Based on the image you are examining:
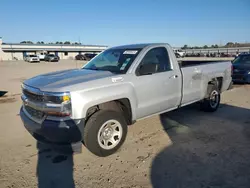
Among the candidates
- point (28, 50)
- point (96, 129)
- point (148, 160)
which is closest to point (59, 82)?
point (96, 129)

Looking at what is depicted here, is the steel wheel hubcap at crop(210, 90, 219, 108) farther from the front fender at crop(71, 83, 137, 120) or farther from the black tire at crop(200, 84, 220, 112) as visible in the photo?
the front fender at crop(71, 83, 137, 120)

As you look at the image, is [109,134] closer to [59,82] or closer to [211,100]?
[59,82]

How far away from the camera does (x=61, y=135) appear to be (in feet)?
10.4

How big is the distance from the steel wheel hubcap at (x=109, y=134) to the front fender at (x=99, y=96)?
39 centimetres

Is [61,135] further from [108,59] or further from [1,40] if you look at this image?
[1,40]

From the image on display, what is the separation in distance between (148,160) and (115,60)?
214 centimetres

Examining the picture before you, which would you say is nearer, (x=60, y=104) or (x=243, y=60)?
(x=60, y=104)

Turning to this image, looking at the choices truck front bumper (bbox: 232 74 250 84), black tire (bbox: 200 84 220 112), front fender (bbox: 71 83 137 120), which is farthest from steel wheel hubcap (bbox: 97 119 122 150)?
truck front bumper (bbox: 232 74 250 84)

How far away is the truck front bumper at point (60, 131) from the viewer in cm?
317

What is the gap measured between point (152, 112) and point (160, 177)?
155 cm

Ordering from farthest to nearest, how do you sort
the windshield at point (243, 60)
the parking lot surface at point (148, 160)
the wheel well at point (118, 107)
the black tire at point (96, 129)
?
the windshield at point (243, 60) < the wheel well at point (118, 107) < the black tire at point (96, 129) < the parking lot surface at point (148, 160)

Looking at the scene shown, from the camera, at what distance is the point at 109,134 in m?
3.84

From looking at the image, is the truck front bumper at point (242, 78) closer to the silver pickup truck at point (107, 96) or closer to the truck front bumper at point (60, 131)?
the silver pickup truck at point (107, 96)

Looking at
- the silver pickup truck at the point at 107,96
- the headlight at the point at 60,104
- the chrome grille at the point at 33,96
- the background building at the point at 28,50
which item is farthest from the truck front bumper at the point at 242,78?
the background building at the point at 28,50
